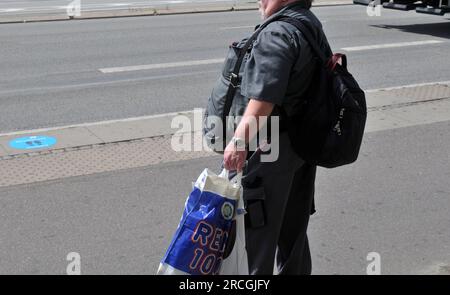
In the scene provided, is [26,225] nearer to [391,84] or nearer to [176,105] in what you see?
[176,105]

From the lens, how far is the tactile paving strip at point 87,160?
5379 millimetres

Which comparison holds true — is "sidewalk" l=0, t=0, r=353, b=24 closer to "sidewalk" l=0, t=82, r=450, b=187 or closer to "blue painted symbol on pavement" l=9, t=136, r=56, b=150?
"sidewalk" l=0, t=82, r=450, b=187

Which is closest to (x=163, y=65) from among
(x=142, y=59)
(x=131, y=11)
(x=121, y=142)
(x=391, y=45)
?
(x=142, y=59)

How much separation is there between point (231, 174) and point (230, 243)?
0.30 m

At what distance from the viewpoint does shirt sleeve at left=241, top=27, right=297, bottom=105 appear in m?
2.79

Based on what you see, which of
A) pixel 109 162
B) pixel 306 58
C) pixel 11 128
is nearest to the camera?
pixel 306 58

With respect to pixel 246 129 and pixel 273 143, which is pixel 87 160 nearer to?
pixel 273 143

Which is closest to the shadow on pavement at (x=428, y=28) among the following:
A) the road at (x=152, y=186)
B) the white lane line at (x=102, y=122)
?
the road at (x=152, y=186)

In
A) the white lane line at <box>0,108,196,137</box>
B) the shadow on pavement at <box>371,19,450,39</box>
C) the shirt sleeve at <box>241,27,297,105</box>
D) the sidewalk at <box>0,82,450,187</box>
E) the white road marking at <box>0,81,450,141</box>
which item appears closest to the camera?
the shirt sleeve at <box>241,27,297,105</box>

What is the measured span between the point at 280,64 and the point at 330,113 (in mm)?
329

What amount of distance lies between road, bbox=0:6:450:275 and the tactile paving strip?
27 mm

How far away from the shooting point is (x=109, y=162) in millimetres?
5676

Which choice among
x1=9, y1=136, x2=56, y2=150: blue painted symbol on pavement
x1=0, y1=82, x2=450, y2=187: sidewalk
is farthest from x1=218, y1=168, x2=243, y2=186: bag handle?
x1=9, y1=136, x2=56, y2=150: blue painted symbol on pavement

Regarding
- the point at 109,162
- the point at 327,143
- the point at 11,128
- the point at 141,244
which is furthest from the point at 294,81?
the point at 11,128
